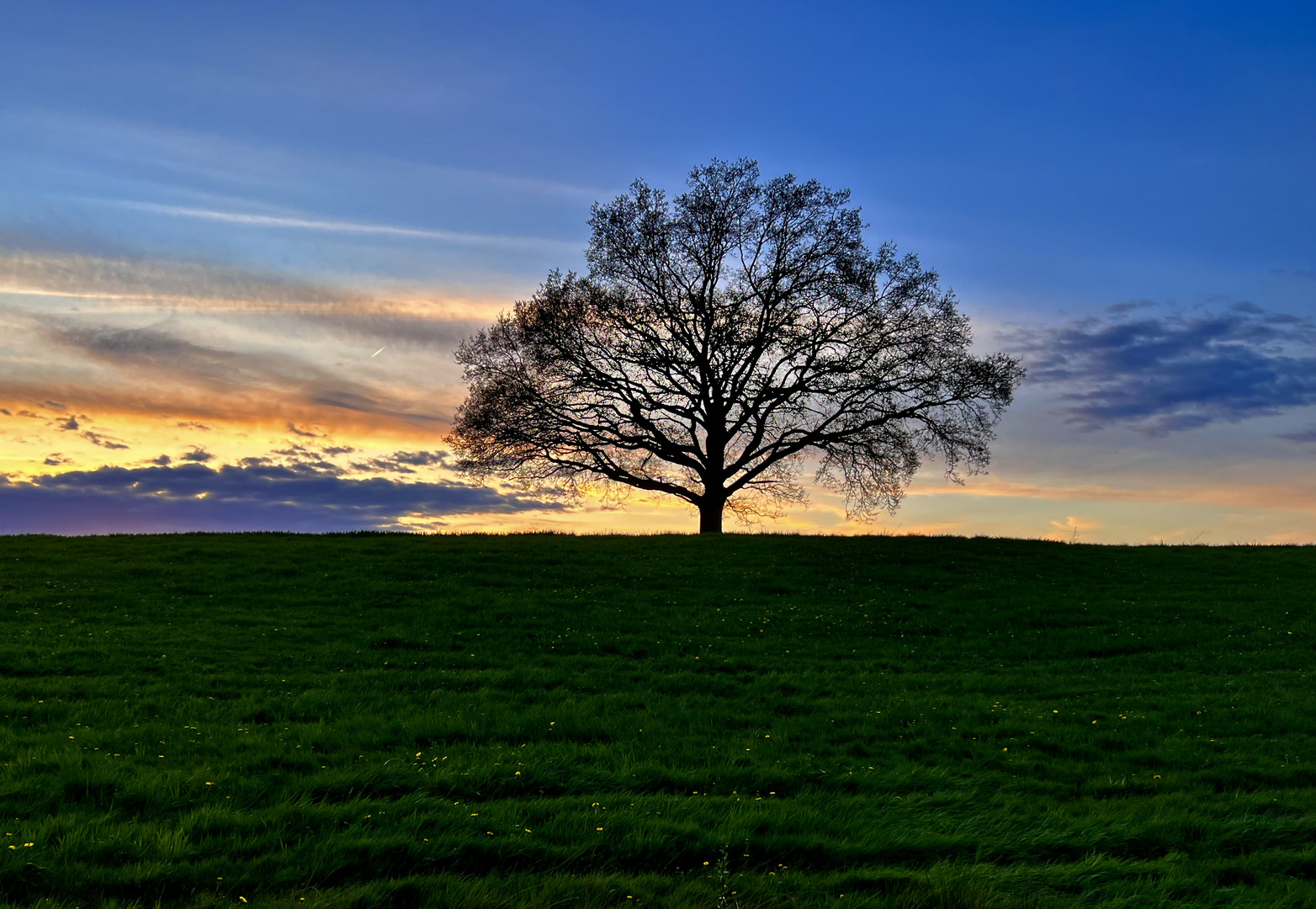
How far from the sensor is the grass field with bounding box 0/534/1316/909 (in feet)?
25.3

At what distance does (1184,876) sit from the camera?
8.16 metres

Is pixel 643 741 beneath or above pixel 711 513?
beneath

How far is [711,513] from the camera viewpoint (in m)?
38.0

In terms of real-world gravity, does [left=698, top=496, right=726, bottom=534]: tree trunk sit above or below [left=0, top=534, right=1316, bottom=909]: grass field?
above

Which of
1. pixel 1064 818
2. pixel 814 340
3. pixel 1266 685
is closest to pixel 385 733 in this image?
pixel 1064 818

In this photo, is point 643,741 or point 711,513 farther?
point 711,513

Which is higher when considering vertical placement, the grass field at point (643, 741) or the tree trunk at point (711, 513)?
the tree trunk at point (711, 513)

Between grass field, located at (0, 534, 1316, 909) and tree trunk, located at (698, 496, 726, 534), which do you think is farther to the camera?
tree trunk, located at (698, 496, 726, 534)

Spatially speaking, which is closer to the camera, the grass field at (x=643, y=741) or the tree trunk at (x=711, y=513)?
the grass field at (x=643, y=741)

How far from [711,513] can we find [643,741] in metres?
26.0

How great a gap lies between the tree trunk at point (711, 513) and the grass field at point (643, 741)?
428 inches

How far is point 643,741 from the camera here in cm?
1213

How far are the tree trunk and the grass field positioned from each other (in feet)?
35.7

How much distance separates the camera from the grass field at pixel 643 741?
25.3 ft
